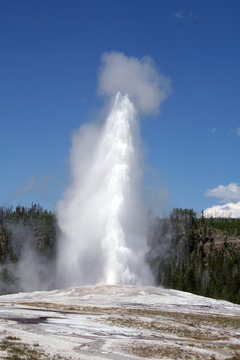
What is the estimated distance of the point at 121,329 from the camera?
3172cm

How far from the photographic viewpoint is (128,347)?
25297 millimetres

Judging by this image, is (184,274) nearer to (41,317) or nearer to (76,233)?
(76,233)

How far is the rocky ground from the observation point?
76.6 ft

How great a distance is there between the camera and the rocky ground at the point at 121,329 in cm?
2334

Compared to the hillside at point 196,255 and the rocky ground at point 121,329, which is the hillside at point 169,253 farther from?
the rocky ground at point 121,329

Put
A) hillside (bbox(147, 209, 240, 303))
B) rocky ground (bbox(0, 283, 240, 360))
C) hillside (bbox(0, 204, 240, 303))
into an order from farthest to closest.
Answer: hillside (bbox(0, 204, 240, 303)) < hillside (bbox(147, 209, 240, 303)) < rocky ground (bbox(0, 283, 240, 360))

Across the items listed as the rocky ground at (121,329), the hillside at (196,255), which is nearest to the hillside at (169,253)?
the hillside at (196,255)

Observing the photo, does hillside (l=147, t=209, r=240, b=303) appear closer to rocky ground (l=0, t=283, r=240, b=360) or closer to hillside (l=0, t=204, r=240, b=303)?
hillside (l=0, t=204, r=240, b=303)

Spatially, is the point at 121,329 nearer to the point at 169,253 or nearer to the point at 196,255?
the point at 196,255

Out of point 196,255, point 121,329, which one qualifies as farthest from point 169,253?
point 121,329

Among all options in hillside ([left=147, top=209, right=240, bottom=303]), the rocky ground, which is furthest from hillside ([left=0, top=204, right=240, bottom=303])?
the rocky ground

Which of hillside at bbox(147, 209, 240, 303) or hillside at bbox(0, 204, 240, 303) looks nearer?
hillside at bbox(147, 209, 240, 303)

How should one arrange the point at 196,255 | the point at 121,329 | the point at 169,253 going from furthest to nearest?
the point at 169,253
the point at 196,255
the point at 121,329

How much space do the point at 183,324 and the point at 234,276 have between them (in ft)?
200
